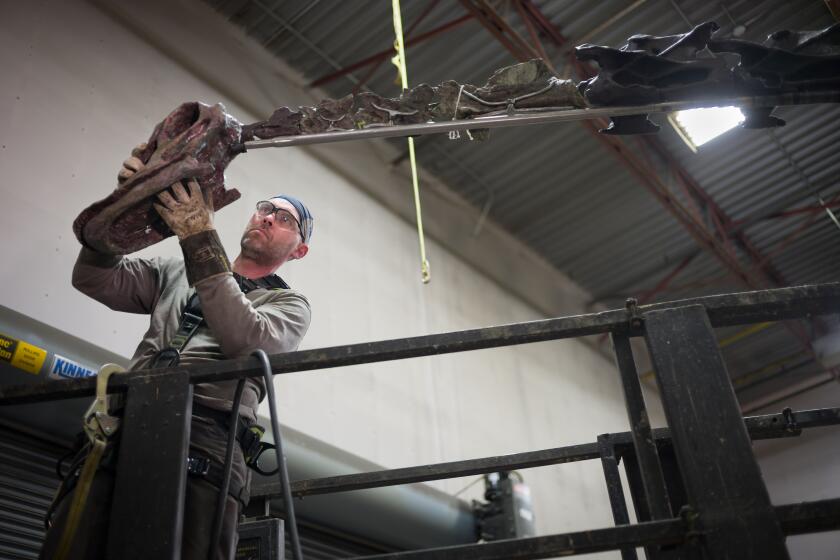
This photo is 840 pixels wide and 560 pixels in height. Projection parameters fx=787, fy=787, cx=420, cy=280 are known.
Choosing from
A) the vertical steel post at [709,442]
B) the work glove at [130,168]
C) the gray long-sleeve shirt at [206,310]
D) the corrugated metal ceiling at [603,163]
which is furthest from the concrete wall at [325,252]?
the vertical steel post at [709,442]

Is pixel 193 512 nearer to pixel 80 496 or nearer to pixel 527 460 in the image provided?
pixel 80 496

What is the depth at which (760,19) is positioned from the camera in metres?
7.16

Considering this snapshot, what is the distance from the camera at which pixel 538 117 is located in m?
2.27

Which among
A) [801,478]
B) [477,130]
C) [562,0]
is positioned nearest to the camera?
[477,130]

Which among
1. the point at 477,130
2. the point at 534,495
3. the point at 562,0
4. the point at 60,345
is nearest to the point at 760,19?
the point at 562,0

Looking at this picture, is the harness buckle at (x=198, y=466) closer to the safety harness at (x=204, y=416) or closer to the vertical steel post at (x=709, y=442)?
the safety harness at (x=204, y=416)

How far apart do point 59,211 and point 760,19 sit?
616 centimetres

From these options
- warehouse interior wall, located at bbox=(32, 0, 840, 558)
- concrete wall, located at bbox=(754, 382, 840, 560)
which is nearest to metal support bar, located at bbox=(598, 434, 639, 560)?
warehouse interior wall, located at bbox=(32, 0, 840, 558)

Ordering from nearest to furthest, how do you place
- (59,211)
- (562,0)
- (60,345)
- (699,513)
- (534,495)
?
(699,513), (60,345), (59,211), (562,0), (534,495)

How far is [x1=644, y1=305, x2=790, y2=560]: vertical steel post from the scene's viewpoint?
1.44m

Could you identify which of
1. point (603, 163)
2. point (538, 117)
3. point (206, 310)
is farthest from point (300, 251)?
point (603, 163)

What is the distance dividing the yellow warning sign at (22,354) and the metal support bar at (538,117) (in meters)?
1.57

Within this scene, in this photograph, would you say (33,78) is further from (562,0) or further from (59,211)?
(562,0)

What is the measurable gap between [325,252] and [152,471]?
15.0 ft
